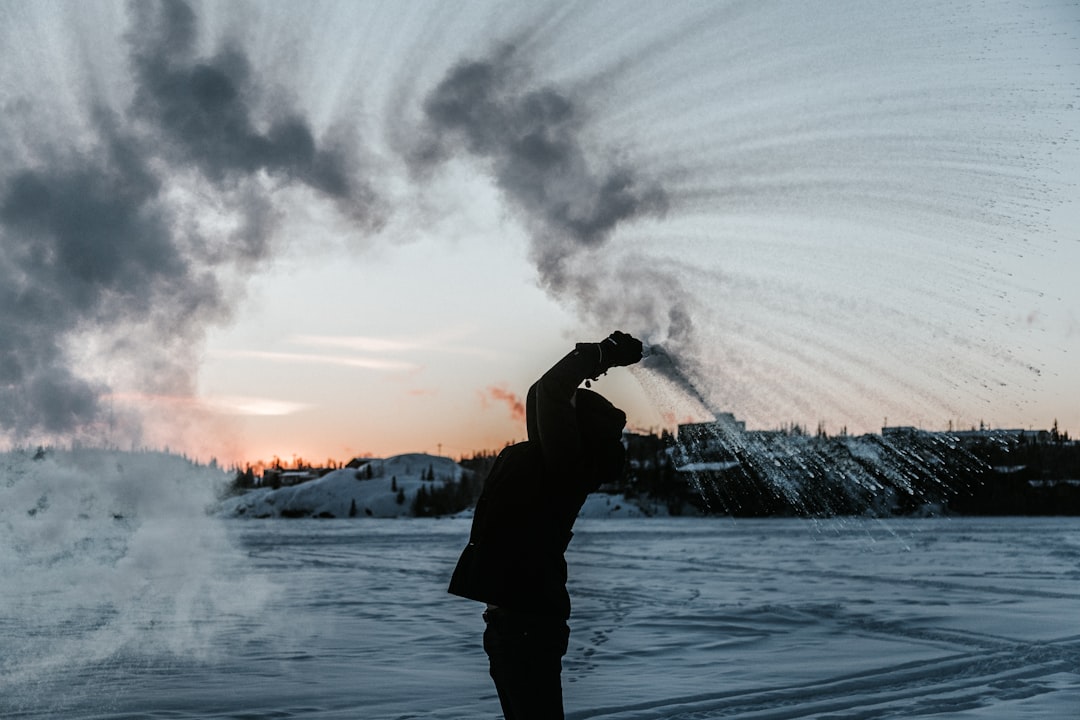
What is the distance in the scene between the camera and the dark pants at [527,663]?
384 cm

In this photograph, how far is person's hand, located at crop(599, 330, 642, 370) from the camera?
4184 millimetres

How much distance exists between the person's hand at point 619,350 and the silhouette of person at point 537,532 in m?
0.04

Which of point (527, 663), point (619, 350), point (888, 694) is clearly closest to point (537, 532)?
point (527, 663)

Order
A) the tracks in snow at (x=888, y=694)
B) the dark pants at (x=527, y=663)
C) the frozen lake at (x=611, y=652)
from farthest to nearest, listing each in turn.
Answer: the frozen lake at (x=611, y=652), the tracks in snow at (x=888, y=694), the dark pants at (x=527, y=663)

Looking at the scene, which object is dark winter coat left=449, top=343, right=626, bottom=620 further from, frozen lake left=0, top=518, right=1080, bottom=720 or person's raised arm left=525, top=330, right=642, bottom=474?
frozen lake left=0, top=518, right=1080, bottom=720

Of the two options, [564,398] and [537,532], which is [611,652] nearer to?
[537,532]

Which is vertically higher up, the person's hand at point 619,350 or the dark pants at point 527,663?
the person's hand at point 619,350

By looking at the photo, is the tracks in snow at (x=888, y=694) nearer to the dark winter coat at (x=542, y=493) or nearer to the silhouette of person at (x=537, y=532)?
the silhouette of person at (x=537, y=532)

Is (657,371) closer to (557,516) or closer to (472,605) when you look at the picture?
(557,516)

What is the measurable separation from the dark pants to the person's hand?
112cm

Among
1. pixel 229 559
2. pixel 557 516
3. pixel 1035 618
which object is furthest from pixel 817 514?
pixel 557 516

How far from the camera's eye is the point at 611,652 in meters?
11.7

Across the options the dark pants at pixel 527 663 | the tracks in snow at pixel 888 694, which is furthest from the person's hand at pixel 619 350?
the tracks in snow at pixel 888 694

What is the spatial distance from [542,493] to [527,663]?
68 centimetres
